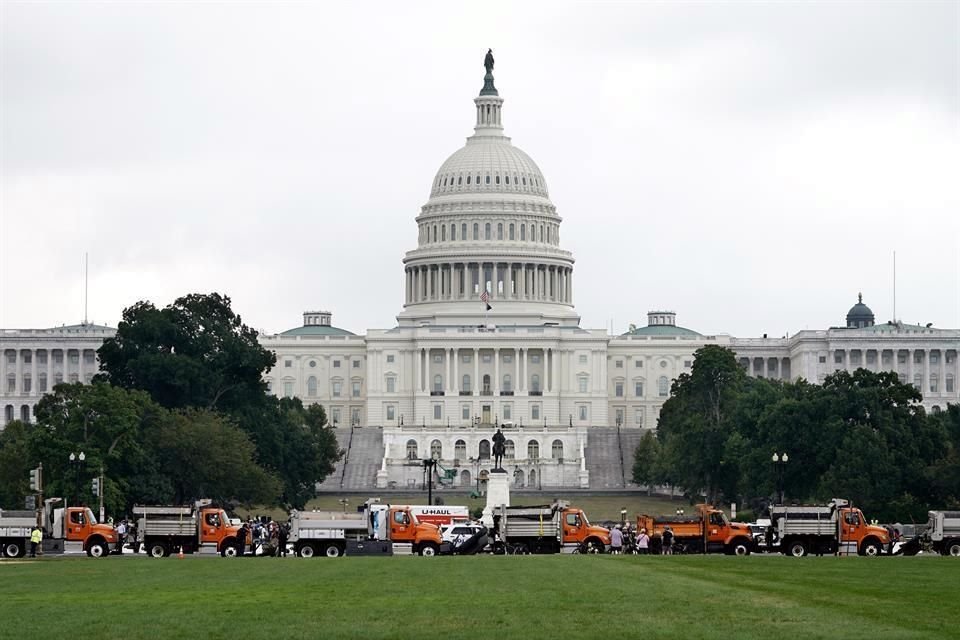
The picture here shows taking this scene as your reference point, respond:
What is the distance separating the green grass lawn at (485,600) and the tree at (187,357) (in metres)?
76.1

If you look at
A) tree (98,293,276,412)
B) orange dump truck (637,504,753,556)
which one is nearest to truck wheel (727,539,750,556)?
orange dump truck (637,504,753,556)

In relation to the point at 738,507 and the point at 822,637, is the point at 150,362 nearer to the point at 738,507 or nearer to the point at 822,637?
the point at 738,507

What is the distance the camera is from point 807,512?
252 feet

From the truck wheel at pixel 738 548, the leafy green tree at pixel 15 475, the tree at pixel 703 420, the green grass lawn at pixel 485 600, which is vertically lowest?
the green grass lawn at pixel 485 600

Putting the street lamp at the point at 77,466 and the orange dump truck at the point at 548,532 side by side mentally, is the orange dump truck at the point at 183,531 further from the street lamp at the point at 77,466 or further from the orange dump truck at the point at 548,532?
the street lamp at the point at 77,466

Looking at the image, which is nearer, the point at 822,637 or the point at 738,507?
the point at 822,637

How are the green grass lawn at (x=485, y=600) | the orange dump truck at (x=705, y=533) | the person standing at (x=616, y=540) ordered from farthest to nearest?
the person standing at (x=616, y=540), the orange dump truck at (x=705, y=533), the green grass lawn at (x=485, y=600)

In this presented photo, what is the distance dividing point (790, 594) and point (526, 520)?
3604 cm

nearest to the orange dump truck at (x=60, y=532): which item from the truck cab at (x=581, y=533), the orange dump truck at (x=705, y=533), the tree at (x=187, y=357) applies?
the truck cab at (x=581, y=533)

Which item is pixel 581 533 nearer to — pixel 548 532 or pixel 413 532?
pixel 548 532

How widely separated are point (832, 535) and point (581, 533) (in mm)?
10088

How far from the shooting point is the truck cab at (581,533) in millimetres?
81562

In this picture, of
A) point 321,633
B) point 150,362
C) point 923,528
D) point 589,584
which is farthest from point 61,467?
point 321,633

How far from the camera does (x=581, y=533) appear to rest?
269 ft
